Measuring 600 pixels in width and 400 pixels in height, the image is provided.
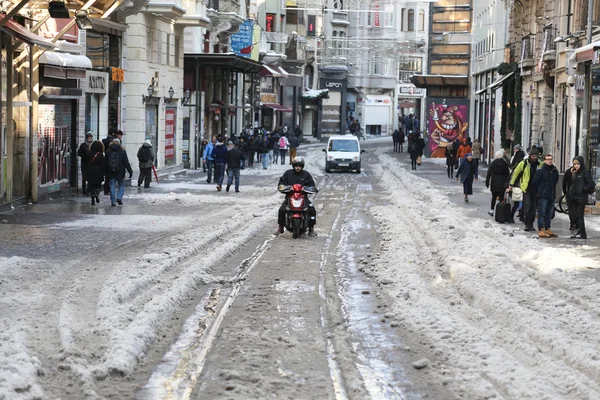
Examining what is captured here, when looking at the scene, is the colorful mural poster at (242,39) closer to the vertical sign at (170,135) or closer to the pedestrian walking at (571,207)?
the vertical sign at (170,135)

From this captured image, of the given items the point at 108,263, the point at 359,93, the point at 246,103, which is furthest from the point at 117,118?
the point at 359,93

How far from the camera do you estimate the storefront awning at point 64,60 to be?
1111 inches

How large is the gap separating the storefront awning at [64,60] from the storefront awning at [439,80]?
1457 inches

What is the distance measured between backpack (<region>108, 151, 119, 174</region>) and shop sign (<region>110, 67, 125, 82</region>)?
9231mm

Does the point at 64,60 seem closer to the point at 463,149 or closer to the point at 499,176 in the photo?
the point at 499,176

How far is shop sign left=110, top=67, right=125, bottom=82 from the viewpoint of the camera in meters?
37.3

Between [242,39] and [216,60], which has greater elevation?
[242,39]

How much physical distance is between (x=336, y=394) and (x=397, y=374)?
A: 3.11 ft

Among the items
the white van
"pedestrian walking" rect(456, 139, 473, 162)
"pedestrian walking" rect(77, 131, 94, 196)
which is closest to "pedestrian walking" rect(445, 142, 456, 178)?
"pedestrian walking" rect(456, 139, 473, 162)

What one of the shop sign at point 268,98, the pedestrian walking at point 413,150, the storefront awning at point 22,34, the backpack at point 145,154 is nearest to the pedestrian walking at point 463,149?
the pedestrian walking at point 413,150

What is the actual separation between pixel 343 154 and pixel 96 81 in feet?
60.6

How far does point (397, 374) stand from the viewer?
9.51 metres

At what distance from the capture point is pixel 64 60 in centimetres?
2891

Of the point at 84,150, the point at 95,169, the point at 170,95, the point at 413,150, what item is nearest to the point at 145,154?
the point at 84,150
